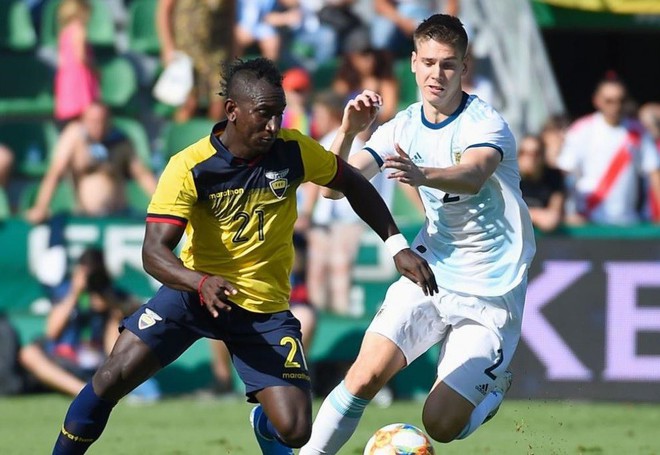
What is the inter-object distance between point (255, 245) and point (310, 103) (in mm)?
6754

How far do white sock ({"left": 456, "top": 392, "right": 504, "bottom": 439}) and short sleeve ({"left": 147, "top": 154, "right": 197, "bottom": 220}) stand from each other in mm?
1838

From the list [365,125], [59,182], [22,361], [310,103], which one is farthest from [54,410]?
[365,125]

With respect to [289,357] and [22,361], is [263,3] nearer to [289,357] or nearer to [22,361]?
[22,361]

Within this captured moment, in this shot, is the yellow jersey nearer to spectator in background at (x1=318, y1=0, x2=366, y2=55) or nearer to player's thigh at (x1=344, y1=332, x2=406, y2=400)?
player's thigh at (x1=344, y1=332, x2=406, y2=400)

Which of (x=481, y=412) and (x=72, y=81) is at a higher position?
(x=481, y=412)

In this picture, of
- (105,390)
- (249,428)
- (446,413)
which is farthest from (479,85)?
(105,390)

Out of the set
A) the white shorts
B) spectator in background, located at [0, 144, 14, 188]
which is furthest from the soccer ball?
spectator in background, located at [0, 144, 14, 188]

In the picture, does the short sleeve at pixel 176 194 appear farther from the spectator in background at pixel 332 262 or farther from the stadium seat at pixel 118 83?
the stadium seat at pixel 118 83

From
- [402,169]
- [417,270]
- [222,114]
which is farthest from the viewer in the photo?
[222,114]

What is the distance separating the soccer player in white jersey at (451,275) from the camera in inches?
268

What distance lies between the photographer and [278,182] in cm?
662

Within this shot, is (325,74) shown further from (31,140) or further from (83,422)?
(83,422)

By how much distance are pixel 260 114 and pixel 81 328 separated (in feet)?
19.2

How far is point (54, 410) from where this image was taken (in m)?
10.8
